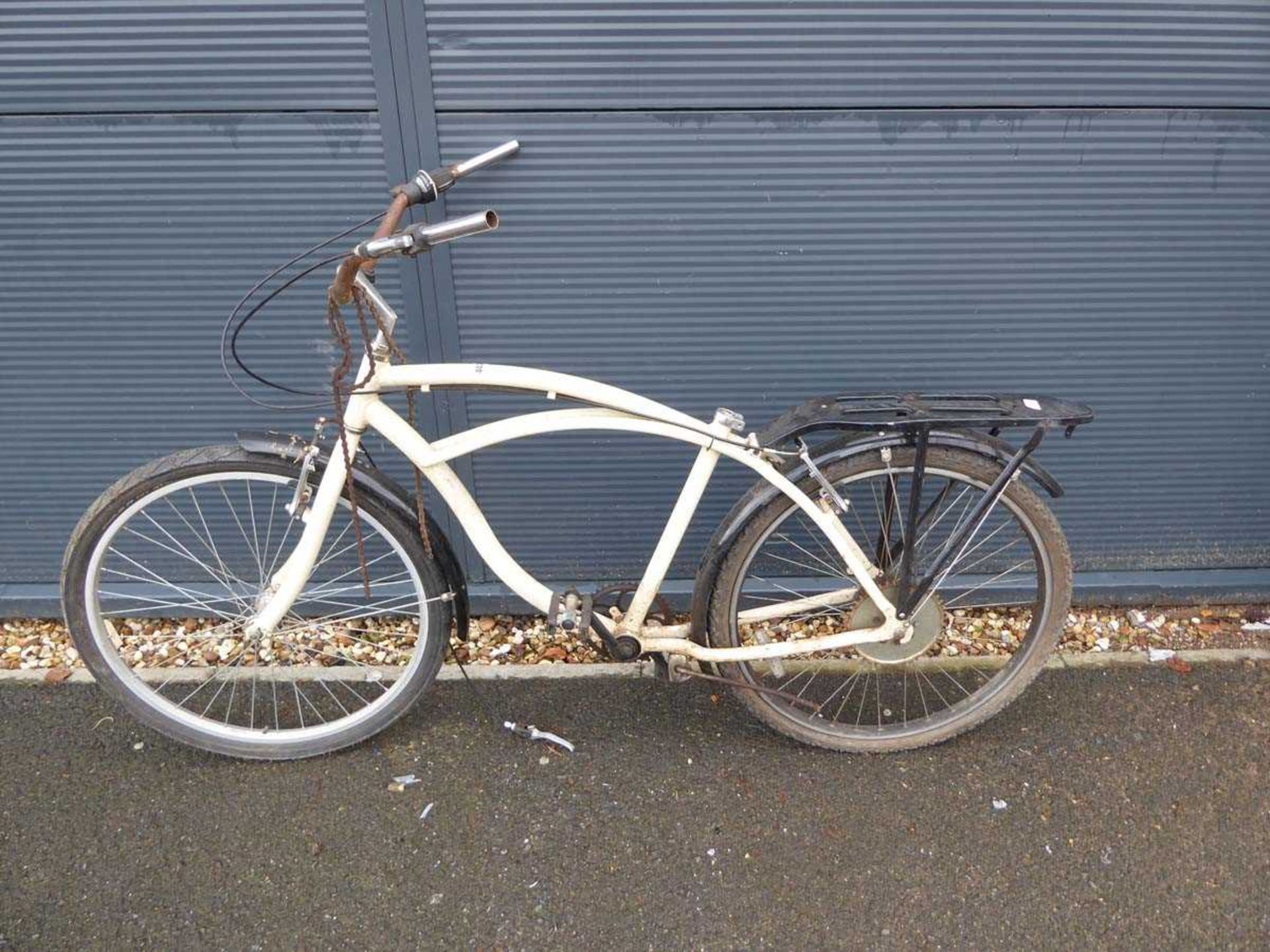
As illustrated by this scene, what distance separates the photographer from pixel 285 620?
3.04m

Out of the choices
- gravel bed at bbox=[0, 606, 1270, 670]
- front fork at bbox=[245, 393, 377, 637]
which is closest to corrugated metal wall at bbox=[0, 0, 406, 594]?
front fork at bbox=[245, 393, 377, 637]

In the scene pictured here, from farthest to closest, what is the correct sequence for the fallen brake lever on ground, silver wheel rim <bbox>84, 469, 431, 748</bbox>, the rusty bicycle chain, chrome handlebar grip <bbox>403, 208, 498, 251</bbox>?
1. the fallen brake lever on ground
2. silver wheel rim <bbox>84, 469, 431, 748</bbox>
3. the rusty bicycle chain
4. chrome handlebar grip <bbox>403, 208, 498, 251</bbox>

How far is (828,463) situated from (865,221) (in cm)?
86

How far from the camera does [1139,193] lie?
2736mm

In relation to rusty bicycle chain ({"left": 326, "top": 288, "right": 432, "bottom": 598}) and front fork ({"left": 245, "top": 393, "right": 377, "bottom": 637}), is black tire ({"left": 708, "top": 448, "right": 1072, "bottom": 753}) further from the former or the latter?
front fork ({"left": 245, "top": 393, "right": 377, "bottom": 637})

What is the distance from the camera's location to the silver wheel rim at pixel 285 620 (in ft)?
8.07

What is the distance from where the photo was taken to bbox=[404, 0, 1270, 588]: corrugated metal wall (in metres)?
2.54

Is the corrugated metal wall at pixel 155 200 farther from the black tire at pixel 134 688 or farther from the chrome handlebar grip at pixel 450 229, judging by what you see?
the chrome handlebar grip at pixel 450 229

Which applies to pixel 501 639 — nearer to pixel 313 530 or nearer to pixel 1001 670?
pixel 313 530

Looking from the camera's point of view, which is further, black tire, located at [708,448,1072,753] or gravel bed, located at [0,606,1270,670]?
gravel bed, located at [0,606,1270,670]

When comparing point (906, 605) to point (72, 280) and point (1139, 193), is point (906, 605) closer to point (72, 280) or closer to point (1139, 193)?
point (1139, 193)

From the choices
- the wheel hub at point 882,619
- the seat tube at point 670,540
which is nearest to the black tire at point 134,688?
the seat tube at point 670,540

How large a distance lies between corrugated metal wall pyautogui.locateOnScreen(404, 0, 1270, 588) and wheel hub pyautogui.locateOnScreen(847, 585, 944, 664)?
2.26 feet

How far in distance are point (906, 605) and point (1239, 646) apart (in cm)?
154
